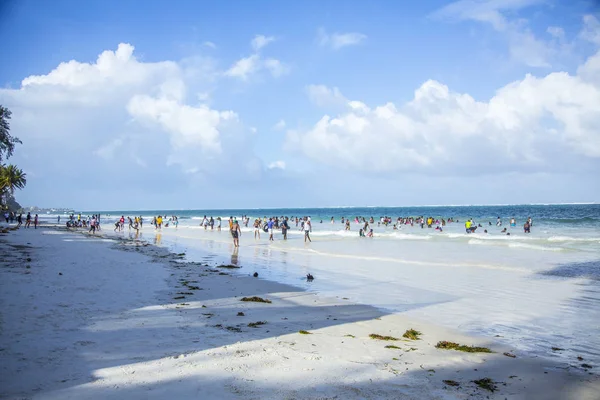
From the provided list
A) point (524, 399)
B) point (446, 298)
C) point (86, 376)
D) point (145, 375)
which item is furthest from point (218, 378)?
point (446, 298)

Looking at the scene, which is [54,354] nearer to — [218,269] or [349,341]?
[349,341]

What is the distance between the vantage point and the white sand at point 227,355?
4.81m

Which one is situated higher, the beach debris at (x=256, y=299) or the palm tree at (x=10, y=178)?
the palm tree at (x=10, y=178)

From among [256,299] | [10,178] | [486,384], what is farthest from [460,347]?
[10,178]

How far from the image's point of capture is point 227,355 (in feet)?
19.3

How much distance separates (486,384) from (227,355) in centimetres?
387

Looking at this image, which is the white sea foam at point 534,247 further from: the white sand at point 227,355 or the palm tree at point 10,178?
the palm tree at point 10,178

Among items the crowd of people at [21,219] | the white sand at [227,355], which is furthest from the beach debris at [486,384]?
the crowd of people at [21,219]

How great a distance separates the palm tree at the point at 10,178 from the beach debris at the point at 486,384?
54069mm

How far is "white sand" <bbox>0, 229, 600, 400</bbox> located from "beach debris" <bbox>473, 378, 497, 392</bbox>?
0.27 ft

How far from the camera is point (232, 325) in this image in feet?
25.8

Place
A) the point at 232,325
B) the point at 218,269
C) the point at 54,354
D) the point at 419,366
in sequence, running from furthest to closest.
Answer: the point at 218,269
the point at 232,325
the point at 419,366
the point at 54,354

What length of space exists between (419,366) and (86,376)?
4.85m

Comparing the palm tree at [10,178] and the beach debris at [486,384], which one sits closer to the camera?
the beach debris at [486,384]
